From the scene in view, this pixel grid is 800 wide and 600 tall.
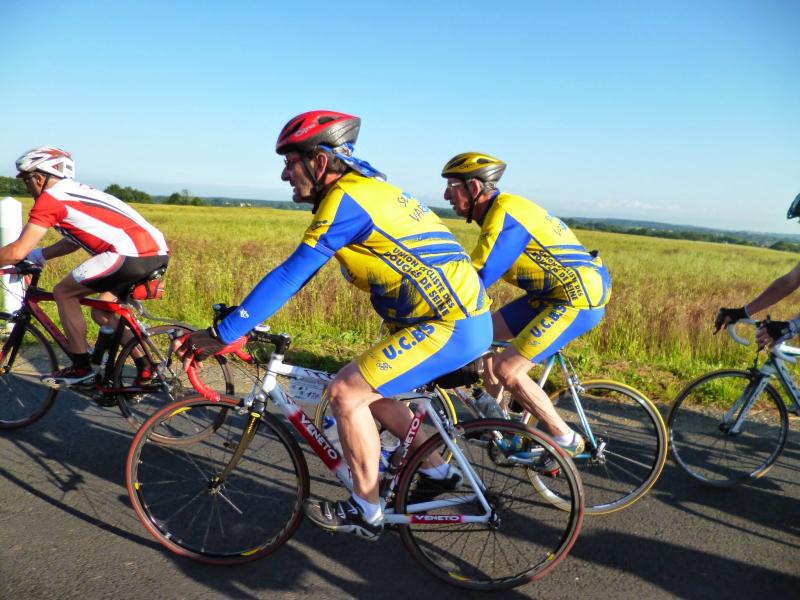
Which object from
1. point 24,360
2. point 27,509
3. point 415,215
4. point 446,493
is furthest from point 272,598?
point 24,360

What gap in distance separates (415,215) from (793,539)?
3008 mm

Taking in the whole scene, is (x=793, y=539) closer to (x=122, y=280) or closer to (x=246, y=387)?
(x=246, y=387)

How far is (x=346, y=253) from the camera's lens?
2672mm

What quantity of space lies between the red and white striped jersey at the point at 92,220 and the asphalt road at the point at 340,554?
1605 millimetres

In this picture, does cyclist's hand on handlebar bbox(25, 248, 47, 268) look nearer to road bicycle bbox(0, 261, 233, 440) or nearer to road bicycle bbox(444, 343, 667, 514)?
road bicycle bbox(0, 261, 233, 440)

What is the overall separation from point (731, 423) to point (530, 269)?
1978 millimetres

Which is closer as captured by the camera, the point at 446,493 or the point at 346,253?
the point at 346,253

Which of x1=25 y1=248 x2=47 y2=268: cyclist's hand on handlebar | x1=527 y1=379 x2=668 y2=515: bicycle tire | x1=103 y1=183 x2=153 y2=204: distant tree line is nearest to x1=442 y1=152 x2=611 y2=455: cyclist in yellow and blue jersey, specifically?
x1=527 y1=379 x2=668 y2=515: bicycle tire

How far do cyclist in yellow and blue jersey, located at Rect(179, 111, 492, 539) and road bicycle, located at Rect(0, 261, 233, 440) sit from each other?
1959 mm

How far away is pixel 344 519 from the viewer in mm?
2898

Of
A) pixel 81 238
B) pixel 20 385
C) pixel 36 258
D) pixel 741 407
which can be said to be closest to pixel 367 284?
pixel 81 238

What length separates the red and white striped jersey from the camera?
14.0 feet

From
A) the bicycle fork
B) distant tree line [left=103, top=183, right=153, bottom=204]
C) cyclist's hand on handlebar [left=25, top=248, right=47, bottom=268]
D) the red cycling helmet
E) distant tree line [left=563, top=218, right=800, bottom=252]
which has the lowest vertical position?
distant tree line [left=103, top=183, right=153, bottom=204]

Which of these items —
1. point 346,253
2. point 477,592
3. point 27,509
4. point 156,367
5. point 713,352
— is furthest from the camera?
point 713,352
